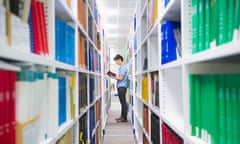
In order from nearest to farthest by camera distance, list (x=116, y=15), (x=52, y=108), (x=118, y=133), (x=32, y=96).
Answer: (x=32, y=96) → (x=52, y=108) → (x=118, y=133) → (x=116, y=15)

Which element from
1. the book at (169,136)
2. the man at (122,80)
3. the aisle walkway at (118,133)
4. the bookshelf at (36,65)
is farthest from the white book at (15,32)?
the man at (122,80)

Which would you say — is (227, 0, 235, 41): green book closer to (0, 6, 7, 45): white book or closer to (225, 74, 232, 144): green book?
(225, 74, 232, 144): green book

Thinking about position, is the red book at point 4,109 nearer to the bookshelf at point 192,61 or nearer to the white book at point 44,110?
the white book at point 44,110

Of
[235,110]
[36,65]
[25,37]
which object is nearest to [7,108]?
[25,37]

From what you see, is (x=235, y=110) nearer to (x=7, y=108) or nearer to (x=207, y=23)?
(x=207, y=23)

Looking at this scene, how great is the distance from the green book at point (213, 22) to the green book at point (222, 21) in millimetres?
28

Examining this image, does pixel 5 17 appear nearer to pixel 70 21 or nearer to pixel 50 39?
pixel 50 39

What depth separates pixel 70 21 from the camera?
5.47ft

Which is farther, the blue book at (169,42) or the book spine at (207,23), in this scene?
the blue book at (169,42)

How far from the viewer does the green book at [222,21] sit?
72 centimetres

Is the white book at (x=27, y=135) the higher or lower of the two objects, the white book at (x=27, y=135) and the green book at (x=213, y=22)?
the lower

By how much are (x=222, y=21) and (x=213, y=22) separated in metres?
0.08

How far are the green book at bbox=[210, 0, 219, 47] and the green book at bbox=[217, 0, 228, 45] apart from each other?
3 cm

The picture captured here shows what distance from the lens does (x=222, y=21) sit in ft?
2.41
